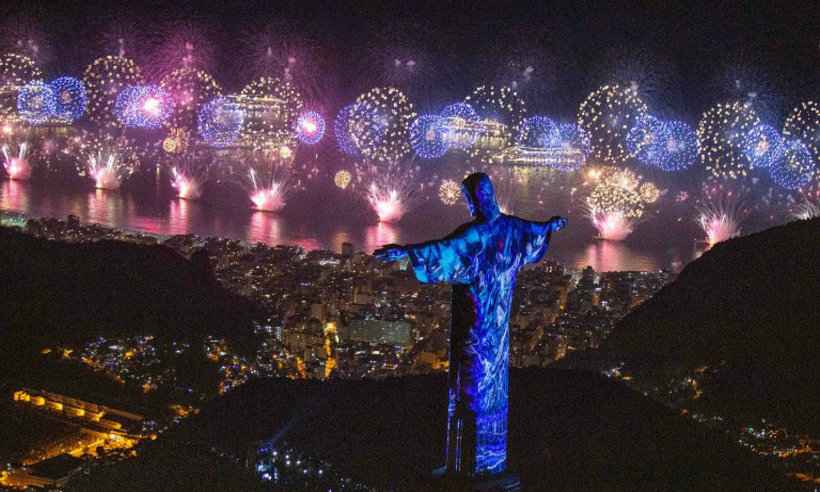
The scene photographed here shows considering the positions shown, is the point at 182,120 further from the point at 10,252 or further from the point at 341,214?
the point at 10,252

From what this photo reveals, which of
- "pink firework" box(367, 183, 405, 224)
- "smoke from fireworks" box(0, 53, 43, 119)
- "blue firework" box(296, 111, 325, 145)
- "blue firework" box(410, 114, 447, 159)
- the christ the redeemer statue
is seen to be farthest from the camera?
"blue firework" box(296, 111, 325, 145)

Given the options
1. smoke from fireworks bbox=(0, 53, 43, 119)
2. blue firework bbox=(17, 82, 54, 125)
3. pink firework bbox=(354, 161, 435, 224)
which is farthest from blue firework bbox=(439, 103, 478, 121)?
blue firework bbox=(17, 82, 54, 125)

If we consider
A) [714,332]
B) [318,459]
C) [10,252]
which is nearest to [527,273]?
[714,332]

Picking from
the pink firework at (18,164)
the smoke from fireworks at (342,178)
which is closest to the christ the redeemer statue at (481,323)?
the smoke from fireworks at (342,178)

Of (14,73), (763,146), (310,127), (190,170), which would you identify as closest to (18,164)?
(14,73)

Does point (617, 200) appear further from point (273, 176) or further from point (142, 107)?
point (142, 107)

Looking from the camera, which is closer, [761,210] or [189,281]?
[189,281]

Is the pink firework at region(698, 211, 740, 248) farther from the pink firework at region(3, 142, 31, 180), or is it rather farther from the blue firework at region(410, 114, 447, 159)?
the pink firework at region(3, 142, 31, 180)
